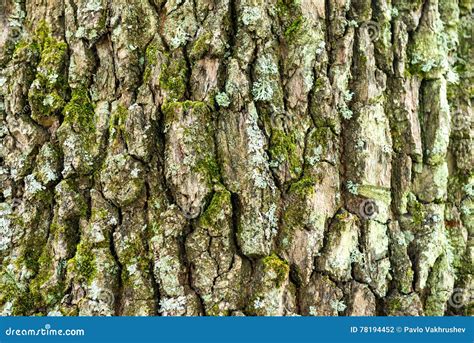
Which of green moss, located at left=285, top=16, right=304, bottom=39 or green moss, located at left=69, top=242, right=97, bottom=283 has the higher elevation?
green moss, located at left=285, top=16, right=304, bottom=39

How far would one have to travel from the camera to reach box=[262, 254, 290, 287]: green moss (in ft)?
8.55

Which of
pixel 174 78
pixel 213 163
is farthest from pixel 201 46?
pixel 213 163

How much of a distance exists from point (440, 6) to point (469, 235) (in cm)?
152

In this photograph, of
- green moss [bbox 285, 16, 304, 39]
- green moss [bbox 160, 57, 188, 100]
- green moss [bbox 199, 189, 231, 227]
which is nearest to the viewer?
green moss [bbox 199, 189, 231, 227]

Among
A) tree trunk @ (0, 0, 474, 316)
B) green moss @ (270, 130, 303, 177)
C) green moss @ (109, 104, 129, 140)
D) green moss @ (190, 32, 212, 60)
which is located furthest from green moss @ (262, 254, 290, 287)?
green moss @ (190, 32, 212, 60)

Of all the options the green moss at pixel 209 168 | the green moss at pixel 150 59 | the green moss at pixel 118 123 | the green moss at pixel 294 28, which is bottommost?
the green moss at pixel 209 168

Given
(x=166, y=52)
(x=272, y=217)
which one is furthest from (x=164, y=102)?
(x=272, y=217)

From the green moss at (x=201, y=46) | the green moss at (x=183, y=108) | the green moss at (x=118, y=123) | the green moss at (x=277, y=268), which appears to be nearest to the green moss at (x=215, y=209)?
the green moss at (x=277, y=268)

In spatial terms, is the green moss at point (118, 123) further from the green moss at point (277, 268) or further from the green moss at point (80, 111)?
the green moss at point (277, 268)

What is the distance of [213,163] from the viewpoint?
2.66m

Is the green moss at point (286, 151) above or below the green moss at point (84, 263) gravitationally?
above

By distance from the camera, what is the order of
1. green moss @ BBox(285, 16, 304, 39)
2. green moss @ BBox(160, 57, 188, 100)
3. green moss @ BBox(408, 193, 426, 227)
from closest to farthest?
1. green moss @ BBox(160, 57, 188, 100)
2. green moss @ BBox(285, 16, 304, 39)
3. green moss @ BBox(408, 193, 426, 227)

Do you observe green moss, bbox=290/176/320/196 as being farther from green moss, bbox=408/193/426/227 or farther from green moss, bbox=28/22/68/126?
green moss, bbox=28/22/68/126

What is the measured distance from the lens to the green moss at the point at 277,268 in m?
2.61
